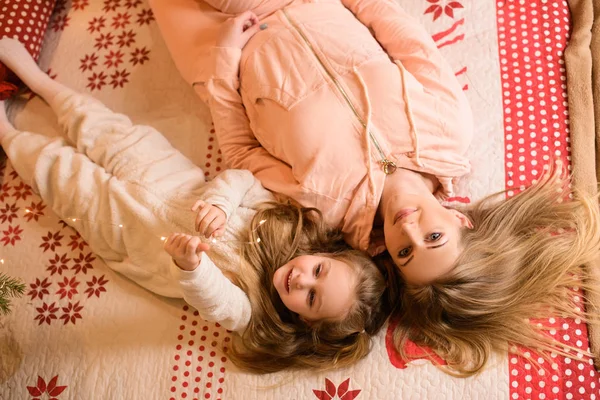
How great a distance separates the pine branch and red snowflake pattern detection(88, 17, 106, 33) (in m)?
0.69

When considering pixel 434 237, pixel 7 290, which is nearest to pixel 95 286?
pixel 7 290

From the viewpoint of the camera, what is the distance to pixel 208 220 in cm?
106

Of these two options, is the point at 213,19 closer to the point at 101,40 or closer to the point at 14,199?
the point at 101,40

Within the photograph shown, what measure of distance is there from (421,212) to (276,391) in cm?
46

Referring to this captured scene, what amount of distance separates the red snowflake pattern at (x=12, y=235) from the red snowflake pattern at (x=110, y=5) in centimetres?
63

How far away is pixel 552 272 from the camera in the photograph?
3.56 ft

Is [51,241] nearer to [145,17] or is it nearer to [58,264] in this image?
[58,264]

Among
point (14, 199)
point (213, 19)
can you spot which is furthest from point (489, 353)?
point (14, 199)

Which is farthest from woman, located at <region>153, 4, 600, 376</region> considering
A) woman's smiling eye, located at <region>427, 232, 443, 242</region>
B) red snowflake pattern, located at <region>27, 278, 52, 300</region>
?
red snowflake pattern, located at <region>27, 278, 52, 300</region>

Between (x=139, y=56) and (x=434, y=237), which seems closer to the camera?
(x=434, y=237)

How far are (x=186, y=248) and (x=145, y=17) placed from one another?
81cm

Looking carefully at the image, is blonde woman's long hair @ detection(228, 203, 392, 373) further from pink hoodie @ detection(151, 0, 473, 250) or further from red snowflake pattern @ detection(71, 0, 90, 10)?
red snowflake pattern @ detection(71, 0, 90, 10)

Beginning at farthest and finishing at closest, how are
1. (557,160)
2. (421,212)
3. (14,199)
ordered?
(14,199), (557,160), (421,212)

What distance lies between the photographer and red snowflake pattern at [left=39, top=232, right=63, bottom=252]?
1.27m
